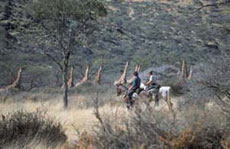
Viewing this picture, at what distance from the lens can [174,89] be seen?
26.0 m

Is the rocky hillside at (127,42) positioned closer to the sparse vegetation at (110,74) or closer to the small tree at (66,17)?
the sparse vegetation at (110,74)

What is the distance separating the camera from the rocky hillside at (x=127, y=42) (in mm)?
36594

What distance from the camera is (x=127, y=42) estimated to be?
48594 millimetres

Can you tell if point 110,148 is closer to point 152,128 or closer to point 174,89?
point 152,128

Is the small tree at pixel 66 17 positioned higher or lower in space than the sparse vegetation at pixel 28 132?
higher

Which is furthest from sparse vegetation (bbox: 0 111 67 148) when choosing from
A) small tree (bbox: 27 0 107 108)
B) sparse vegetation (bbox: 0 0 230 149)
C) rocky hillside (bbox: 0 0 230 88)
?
rocky hillside (bbox: 0 0 230 88)

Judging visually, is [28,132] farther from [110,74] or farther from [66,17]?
[110,74]

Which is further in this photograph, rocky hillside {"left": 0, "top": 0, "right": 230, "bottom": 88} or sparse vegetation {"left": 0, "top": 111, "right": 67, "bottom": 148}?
rocky hillside {"left": 0, "top": 0, "right": 230, "bottom": 88}

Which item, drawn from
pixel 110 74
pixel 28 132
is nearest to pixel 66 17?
pixel 28 132

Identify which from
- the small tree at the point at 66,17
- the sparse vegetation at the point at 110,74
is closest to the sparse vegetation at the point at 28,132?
the sparse vegetation at the point at 110,74

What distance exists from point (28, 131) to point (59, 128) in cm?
94

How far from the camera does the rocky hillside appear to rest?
3659 centimetres

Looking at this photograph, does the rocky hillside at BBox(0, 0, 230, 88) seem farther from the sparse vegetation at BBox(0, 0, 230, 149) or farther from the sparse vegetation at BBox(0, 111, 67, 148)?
the sparse vegetation at BBox(0, 111, 67, 148)

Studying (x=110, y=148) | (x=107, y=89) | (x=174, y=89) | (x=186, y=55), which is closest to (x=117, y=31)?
(x=186, y=55)
